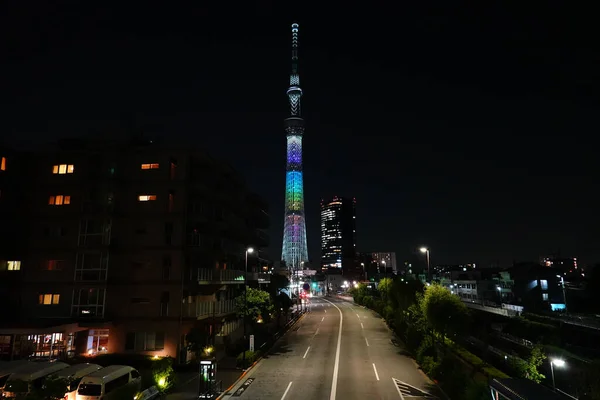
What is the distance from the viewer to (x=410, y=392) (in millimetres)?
25016

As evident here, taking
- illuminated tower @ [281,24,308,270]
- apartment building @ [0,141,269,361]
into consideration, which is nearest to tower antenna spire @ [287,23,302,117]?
illuminated tower @ [281,24,308,270]

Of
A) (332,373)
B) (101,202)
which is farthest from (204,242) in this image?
(332,373)

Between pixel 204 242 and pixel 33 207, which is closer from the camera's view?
pixel 33 207

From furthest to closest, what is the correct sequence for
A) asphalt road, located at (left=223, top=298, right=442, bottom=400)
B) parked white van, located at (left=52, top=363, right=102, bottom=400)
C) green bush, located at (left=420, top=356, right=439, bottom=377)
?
green bush, located at (left=420, top=356, right=439, bottom=377)
asphalt road, located at (left=223, top=298, right=442, bottom=400)
parked white van, located at (left=52, top=363, right=102, bottom=400)

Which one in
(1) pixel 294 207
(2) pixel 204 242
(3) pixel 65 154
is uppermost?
(1) pixel 294 207

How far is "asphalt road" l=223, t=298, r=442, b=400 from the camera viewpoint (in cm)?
2480

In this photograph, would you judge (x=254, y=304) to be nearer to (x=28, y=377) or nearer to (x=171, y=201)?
(x=171, y=201)

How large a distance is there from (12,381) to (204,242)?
19.5 meters

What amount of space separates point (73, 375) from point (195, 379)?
351 inches

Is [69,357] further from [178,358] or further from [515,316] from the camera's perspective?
[515,316]

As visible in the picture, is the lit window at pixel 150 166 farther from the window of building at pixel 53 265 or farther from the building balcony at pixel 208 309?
the building balcony at pixel 208 309

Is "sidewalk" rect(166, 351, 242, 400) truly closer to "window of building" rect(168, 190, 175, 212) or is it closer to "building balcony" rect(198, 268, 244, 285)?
"building balcony" rect(198, 268, 244, 285)

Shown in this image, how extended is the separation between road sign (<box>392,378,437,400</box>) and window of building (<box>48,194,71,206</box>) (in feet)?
101

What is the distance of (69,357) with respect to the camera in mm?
31062
